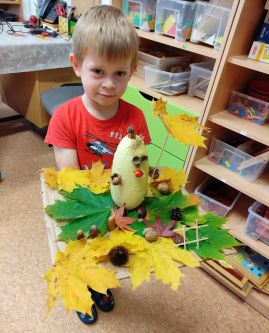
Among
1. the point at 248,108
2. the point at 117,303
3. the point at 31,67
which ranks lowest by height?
the point at 117,303

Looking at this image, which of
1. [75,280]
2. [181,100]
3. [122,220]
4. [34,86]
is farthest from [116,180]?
[34,86]

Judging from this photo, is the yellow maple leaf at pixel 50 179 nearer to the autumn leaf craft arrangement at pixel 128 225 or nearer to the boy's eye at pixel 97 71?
the autumn leaf craft arrangement at pixel 128 225

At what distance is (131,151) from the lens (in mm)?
554

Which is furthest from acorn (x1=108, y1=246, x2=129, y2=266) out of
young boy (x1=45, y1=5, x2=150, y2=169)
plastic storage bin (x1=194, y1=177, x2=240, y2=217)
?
plastic storage bin (x1=194, y1=177, x2=240, y2=217)

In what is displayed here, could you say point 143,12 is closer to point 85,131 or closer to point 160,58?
point 160,58

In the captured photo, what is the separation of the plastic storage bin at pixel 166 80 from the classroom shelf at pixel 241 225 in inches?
25.8

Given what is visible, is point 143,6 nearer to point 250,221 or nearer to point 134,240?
point 250,221

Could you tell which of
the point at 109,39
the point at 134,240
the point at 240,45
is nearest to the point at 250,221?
the point at 240,45

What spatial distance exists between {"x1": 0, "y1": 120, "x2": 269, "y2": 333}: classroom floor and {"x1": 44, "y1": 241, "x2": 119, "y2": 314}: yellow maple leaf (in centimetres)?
67

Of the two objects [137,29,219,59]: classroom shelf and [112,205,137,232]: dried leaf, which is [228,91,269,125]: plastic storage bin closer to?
[137,29,219,59]: classroom shelf

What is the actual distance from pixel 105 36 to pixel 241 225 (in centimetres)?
99

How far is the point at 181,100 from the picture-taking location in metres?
1.38

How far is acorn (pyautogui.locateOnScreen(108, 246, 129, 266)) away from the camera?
49 centimetres

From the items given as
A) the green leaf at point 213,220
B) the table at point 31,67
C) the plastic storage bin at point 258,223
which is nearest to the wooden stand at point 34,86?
the table at point 31,67
